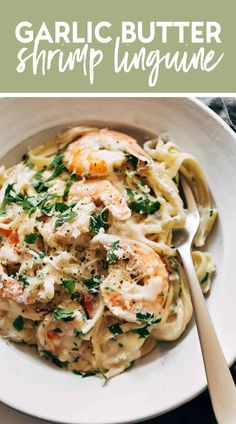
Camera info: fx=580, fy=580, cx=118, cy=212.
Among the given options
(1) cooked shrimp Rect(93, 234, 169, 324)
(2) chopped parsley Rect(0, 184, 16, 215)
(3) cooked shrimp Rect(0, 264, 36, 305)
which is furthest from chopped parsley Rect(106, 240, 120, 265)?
(2) chopped parsley Rect(0, 184, 16, 215)

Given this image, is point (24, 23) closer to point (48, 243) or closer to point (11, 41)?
point (11, 41)

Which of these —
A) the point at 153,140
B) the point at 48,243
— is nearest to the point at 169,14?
the point at 153,140

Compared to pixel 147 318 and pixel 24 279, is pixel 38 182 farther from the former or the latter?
pixel 147 318

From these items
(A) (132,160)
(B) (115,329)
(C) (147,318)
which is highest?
(A) (132,160)

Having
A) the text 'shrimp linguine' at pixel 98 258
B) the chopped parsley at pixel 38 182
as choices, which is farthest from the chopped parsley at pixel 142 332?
the chopped parsley at pixel 38 182

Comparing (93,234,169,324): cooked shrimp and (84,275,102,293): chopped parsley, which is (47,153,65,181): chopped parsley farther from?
(84,275,102,293): chopped parsley

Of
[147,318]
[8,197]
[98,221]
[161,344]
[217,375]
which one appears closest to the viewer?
[217,375]

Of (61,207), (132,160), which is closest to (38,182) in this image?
(61,207)
